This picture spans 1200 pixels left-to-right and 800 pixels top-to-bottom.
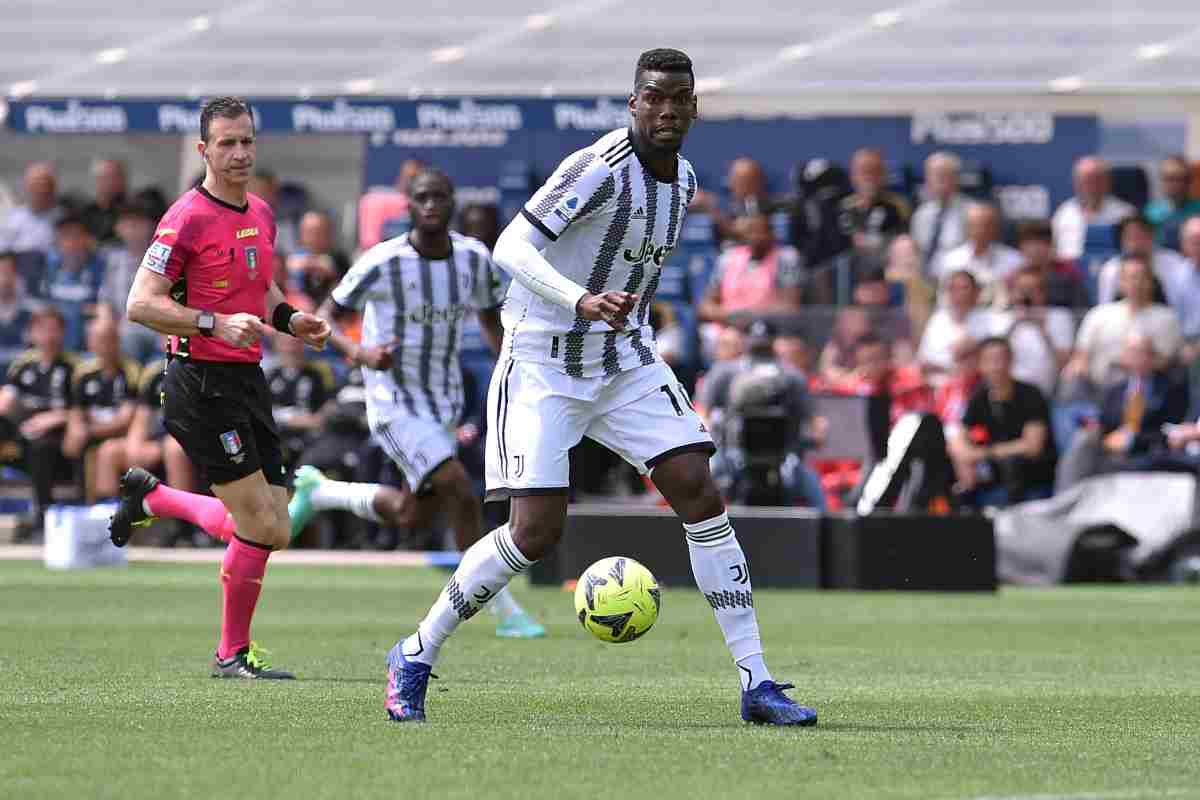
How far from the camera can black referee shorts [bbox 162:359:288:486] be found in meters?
8.76

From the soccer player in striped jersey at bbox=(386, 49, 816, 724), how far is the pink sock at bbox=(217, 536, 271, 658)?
184cm

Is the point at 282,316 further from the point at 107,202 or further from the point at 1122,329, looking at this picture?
the point at 107,202

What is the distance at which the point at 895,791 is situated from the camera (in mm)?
5473

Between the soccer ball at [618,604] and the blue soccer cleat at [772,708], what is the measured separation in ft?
2.16

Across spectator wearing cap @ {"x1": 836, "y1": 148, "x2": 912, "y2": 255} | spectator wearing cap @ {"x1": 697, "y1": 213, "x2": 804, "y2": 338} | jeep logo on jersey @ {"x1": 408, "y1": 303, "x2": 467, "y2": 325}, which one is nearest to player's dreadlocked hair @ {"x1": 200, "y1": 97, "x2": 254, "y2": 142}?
jeep logo on jersey @ {"x1": 408, "y1": 303, "x2": 467, "y2": 325}

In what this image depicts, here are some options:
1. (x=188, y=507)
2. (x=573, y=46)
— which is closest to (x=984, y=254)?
(x=573, y=46)

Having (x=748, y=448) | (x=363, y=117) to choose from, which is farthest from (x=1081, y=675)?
(x=363, y=117)

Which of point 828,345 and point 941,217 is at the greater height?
point 941,217

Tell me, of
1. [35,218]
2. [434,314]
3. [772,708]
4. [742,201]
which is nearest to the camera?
[772,708]

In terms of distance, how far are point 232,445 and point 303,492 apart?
4.13 metres

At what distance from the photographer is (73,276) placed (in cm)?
2166

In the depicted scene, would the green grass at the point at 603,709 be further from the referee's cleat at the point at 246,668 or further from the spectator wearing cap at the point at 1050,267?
the spectator wearing cap at the point at 1050,267

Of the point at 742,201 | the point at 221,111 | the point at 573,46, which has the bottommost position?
the point at 742,201

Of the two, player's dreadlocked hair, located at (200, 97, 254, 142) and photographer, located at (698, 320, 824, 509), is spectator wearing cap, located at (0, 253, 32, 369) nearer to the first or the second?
photographer, located at (698, 320, 824, 509)
